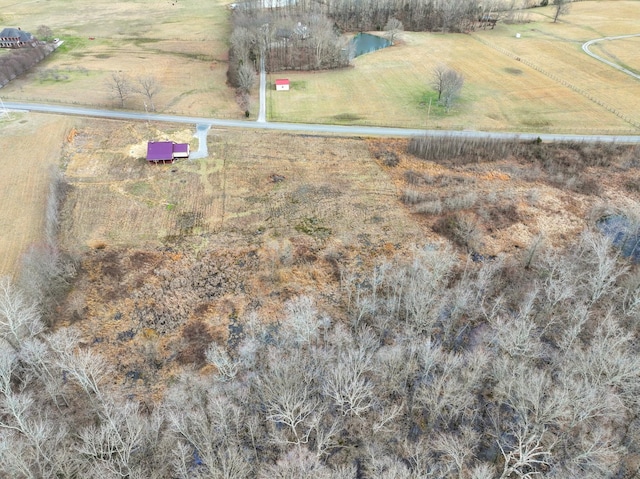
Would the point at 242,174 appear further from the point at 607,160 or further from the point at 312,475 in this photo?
the point at 607,160

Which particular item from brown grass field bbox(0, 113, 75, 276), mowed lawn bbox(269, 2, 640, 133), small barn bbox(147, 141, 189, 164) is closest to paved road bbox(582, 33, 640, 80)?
mowed lawn bbox(269, 2, 640, 133)

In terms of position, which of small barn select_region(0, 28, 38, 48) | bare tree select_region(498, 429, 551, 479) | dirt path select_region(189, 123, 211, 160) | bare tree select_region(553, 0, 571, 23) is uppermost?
bare tree select_region(553, 0, 571, 23)

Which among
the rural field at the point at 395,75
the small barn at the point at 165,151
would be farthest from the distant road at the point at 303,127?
the small barn at the point at 165,151

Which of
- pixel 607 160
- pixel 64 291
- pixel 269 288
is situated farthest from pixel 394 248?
pixel 607 160

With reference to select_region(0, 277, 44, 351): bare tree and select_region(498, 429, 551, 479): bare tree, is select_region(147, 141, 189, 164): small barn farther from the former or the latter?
select_region(498, 429, 551, 479): bare tree

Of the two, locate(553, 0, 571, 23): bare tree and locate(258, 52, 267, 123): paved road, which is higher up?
locate(553, 0, 571, 23): bare tree

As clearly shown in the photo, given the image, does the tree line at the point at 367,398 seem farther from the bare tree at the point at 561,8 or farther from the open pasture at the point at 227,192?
the bare tree at the point at 561,8
